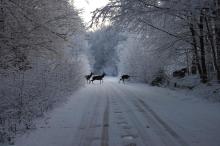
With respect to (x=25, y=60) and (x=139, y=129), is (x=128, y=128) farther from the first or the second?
(x=25, y=60)

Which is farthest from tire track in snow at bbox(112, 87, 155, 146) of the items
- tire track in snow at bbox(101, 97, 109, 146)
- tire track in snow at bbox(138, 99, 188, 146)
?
tire track in snow at bbox(101, 97, 109, 146)

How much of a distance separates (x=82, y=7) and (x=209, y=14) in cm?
616

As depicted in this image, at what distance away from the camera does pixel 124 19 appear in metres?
18.7

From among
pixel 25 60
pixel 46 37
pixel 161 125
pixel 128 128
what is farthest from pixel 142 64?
pixel 128 128

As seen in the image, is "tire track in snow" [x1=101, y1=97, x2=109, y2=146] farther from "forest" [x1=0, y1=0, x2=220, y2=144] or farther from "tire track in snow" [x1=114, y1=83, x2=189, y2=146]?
"forest" [x1=0, y1=0, x2=220, y2=144]

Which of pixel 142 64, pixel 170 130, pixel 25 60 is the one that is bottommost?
pixel 170 130

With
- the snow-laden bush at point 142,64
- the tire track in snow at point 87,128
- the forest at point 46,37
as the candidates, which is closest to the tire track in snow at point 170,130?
the tire track in snow at point 87,128

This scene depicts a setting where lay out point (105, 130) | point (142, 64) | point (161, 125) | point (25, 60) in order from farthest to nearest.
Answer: point (142, 64), point (25, 60), point (161, 125), point (105, 130)

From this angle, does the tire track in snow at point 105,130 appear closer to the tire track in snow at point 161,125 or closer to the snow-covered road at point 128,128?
the snow-covered road at point 128,128

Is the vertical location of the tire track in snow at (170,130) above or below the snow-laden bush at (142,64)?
below

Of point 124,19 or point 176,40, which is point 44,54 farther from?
point 176,40

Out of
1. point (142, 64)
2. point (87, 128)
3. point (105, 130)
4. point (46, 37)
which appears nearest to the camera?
point (105, 130)

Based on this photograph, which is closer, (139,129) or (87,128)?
(139,129)

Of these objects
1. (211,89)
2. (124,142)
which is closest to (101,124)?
(124,142)
